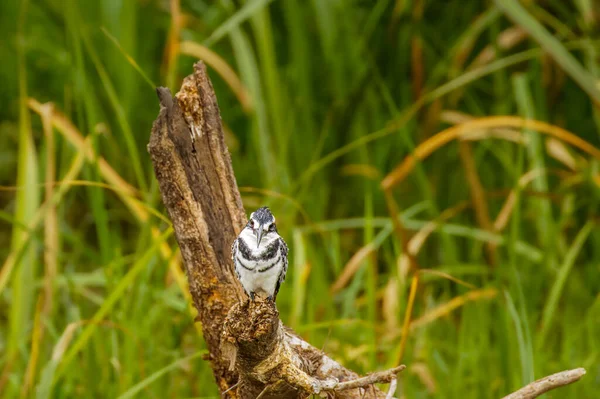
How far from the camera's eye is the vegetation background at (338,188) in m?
3.28

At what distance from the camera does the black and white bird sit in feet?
6.43

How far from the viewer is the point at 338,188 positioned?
516cm

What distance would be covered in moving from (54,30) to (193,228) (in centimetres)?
446

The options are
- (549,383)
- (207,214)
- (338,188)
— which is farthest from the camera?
(338,188)

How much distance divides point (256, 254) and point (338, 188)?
323cm

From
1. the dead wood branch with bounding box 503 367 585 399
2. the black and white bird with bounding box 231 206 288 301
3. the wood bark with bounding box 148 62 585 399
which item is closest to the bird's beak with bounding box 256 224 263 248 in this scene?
the black and white bird with bounding box 231 206 288 301

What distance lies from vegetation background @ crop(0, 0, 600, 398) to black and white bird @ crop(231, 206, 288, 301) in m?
0.74

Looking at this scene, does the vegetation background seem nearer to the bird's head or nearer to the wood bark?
the wood bark

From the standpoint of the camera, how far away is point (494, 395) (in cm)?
347

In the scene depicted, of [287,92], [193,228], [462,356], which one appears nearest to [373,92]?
[287,92]

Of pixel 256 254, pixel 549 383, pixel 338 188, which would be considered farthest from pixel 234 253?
pixel 338 188

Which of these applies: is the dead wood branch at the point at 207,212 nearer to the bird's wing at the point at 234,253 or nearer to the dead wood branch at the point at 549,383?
the bird's wing at the point at 234,253

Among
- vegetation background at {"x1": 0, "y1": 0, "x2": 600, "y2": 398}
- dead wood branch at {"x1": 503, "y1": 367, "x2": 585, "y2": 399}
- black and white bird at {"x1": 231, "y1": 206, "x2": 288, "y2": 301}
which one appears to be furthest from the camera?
vegetation background at {"x1": 0, "y1": 0, "x2": 600, "y2": 398}

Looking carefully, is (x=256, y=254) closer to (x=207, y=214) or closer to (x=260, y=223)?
(x=260, y=223)
